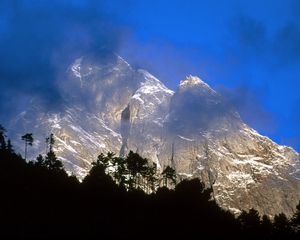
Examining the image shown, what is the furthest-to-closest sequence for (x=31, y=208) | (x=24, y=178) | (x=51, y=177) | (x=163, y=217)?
(x=51, y=177)
(x=24, y=178)
(x=163, y=217)
(x=31, y=208)

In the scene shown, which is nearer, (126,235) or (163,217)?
(126,235)

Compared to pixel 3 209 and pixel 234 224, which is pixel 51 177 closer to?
pixel 3 209

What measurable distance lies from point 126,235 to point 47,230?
1015cm

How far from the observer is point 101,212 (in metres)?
78.1

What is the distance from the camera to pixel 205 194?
89.9 metres

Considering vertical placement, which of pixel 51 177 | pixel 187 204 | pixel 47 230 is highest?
pixel 51 177

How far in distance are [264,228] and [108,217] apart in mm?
30152

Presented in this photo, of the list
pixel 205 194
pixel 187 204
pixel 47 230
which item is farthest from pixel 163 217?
pixel 47 230

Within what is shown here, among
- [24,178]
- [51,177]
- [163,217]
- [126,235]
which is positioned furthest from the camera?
[51,177]

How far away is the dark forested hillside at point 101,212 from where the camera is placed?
66562mm

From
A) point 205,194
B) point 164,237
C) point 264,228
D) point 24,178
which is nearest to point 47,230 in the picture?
point 164,237

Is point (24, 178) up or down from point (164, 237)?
up

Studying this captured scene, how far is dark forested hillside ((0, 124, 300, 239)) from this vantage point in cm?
6656

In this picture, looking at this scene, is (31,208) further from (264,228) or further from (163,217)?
(264,228)
